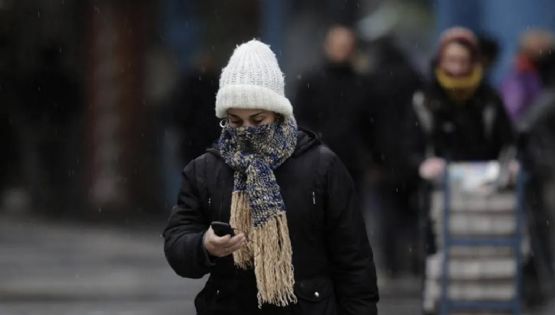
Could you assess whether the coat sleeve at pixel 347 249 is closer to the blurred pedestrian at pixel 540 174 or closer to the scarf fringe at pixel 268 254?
the scarf fringe at pixel 268 254

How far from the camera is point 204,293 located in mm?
4949

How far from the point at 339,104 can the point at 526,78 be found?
1.47 meters

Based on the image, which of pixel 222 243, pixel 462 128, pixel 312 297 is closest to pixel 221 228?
pixel 222 243

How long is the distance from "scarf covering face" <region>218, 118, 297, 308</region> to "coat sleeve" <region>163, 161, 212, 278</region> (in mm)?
131

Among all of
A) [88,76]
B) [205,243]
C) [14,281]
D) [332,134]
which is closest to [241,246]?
[205,243]

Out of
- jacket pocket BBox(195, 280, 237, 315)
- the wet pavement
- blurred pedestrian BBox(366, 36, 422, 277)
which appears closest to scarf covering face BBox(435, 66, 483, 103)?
the wet pavement

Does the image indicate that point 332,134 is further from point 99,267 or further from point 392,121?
point 99,267

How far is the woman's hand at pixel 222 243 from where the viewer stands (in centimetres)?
460

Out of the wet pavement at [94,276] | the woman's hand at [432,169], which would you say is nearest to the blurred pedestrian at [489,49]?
the wet pavement at [94,276]

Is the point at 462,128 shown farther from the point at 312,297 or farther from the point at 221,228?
the point at 221,228

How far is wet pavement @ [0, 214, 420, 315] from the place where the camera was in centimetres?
1065

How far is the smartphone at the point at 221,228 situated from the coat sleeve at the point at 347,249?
420 mm

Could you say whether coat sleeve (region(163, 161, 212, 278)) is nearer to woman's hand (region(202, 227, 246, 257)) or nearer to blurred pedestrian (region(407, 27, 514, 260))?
woman's hand (region(202, 227, 246, 257))

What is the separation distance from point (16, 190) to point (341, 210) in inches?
536
